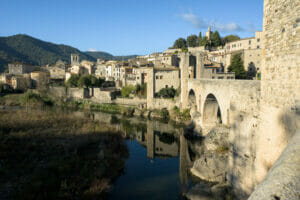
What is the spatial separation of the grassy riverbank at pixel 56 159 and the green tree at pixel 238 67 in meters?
21.8

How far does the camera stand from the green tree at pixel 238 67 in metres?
30.5

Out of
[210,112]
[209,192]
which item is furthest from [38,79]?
[209,192]

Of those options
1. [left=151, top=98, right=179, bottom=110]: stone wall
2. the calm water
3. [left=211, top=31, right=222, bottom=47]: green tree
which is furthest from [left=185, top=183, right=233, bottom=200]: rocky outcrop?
[left=211, top=31, right=222, bottom=47]: green tree

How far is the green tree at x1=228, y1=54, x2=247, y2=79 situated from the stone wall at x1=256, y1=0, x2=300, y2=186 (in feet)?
89.9

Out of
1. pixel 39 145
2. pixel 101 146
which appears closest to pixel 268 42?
pixel 101 146

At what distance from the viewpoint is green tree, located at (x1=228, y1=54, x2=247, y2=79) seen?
3050cm

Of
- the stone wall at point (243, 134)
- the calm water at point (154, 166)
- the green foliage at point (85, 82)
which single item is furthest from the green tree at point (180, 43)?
the stone wall at point (243, 134)

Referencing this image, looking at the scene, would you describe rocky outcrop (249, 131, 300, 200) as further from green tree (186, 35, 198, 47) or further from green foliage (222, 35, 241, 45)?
green tree (186, 35, 198, 47)

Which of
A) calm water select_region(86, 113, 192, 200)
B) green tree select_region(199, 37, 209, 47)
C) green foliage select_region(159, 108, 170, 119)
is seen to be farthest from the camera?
green tree select_region(199, 37, 209, 47)

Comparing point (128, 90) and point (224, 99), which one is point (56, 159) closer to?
point (224, 99)

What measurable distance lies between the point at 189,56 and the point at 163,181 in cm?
1738

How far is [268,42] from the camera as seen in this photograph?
477cm

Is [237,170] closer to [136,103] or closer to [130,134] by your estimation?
[130,134]

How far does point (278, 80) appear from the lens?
14.4 ft
